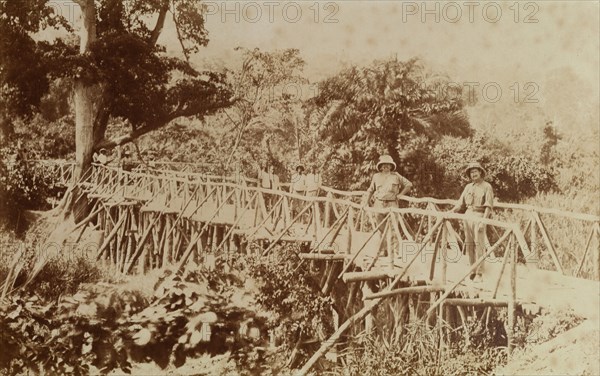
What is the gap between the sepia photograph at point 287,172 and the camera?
6.10m

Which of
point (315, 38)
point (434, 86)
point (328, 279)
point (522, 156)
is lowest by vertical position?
point (328, 279)

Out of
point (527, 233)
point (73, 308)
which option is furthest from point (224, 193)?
point (527, 233)

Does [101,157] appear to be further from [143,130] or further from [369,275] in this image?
[369,275]

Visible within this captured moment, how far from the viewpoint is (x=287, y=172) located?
676 centimetres

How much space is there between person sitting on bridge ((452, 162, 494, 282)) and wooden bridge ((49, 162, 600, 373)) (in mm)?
128

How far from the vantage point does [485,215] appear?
6207 millimetres

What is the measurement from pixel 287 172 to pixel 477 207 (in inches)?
82.6

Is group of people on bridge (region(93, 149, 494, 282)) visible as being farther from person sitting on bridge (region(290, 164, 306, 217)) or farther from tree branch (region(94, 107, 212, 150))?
tree branch (region(94, 107, 212, 150))

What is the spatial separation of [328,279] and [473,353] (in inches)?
68.7

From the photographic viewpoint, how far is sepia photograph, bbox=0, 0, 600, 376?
20.0 feet

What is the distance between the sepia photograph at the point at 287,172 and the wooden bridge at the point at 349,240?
39 mm

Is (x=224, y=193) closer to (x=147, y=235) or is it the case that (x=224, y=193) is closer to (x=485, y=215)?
(x=147, y=235)

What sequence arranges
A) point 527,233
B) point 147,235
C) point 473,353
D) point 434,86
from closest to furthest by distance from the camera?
1. point 473,353
2. point 434,86
3. point 527,233
4. point 147,235

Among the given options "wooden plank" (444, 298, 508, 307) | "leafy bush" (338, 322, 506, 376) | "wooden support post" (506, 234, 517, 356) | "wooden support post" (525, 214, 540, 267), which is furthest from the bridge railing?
"leafy bush" (338, 322, 506, 376)
